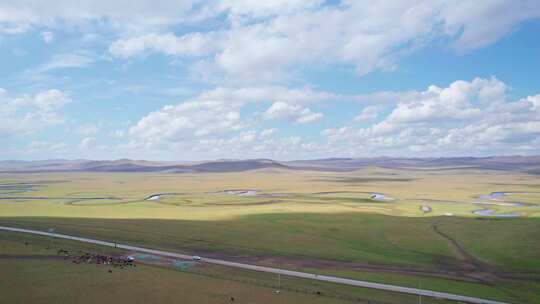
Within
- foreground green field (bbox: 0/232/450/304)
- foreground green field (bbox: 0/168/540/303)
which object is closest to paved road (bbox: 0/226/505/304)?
foreground green field (bbox: 0/232/450/304)

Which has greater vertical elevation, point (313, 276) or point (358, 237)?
point (358, 237)

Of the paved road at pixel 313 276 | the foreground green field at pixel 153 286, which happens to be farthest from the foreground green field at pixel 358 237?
the foreground green field at pixel 153 286

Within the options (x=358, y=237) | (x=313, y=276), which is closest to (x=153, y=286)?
(x=313, y=276)

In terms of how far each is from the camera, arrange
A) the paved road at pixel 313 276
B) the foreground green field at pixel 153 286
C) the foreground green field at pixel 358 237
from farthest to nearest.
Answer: the foreground green field at pixel 358 237
the paved road at pixel 313 276
the foreground green field at pixel 153 286

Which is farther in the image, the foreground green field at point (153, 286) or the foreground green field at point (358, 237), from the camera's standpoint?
the foreground green field at point (358, 237)

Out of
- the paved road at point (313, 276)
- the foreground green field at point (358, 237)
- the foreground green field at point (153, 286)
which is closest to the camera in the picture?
the foreground green field at point (153, 286)

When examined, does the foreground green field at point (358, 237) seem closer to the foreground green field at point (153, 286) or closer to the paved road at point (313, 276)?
the paved road at point (313, 276)

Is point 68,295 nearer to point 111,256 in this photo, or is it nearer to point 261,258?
point 111,256

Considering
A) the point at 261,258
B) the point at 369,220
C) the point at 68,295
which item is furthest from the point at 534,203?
the point at 68,295

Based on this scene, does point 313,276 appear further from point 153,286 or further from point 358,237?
point 358,237

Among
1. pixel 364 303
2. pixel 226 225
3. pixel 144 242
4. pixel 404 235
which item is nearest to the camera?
pixel 364 303

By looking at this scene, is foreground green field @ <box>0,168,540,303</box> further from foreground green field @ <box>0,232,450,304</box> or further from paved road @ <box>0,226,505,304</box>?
foreground green field @ <box>0,232,450,304</box>
